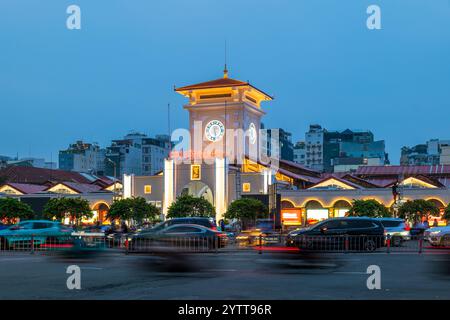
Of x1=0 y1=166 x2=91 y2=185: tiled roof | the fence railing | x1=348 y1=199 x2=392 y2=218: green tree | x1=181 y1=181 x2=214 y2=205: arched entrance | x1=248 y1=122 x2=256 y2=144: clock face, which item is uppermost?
x1=248 y1=122 x2=256 y2=144: clock face

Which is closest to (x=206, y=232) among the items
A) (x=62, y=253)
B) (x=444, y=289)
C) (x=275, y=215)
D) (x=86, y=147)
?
(x=62, y=253)

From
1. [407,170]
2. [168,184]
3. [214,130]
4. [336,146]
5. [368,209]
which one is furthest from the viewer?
[336,146]

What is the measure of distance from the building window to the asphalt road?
48.1 m

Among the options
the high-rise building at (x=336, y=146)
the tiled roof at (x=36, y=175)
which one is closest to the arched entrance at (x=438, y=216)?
the tiled roof at (x=36, y=175)

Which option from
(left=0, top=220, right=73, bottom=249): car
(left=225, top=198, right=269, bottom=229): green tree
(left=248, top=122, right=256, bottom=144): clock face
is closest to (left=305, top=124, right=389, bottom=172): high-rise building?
(left=248, top=122, right=256, bottom=144): clock face

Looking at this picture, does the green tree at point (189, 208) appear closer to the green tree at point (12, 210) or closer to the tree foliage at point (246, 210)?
the tree foliage at point (246, 210)

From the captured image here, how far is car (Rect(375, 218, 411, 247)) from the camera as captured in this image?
1299 inches

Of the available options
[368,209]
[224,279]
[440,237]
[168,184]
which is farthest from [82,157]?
[224,279]

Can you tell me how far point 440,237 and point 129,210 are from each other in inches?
1399

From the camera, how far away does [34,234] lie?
28734 millimetres

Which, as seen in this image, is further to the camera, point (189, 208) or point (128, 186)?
point (128, 186)

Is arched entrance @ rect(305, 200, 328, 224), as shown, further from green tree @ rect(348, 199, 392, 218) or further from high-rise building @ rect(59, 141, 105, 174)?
high-rise building @ rect(59, 141, 105, 174)

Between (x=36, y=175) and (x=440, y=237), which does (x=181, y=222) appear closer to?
(x=440, y=237)
